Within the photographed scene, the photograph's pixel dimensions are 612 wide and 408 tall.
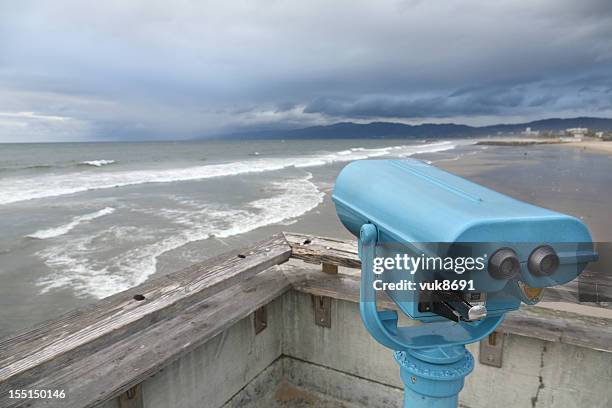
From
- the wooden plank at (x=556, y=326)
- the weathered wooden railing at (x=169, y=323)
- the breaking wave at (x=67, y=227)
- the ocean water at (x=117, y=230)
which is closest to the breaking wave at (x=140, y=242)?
the ocean water at (x=117, y=230)

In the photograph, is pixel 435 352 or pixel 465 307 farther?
pixel 435 352

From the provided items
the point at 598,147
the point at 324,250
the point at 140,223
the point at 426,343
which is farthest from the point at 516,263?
the point at 598,147

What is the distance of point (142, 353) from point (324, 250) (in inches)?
40.5

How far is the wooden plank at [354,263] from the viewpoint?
1647 mm

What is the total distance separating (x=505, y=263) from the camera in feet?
2.82

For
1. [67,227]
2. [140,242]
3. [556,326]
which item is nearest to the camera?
[556,326]

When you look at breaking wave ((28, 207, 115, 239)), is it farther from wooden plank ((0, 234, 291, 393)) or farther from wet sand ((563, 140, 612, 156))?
wet sand ((563, 140, 612, 156))

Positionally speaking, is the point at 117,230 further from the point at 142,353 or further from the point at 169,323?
the point at 142,353

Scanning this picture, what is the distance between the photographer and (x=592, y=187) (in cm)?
1391

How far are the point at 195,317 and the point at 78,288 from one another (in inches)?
182

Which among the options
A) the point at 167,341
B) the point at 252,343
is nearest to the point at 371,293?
the point at 167,341

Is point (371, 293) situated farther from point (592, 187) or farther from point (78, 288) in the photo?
point (592, 187)

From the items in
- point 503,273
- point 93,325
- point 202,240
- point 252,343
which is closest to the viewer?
point 503,273

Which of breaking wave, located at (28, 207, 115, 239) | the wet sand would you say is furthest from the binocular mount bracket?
the wet sand
